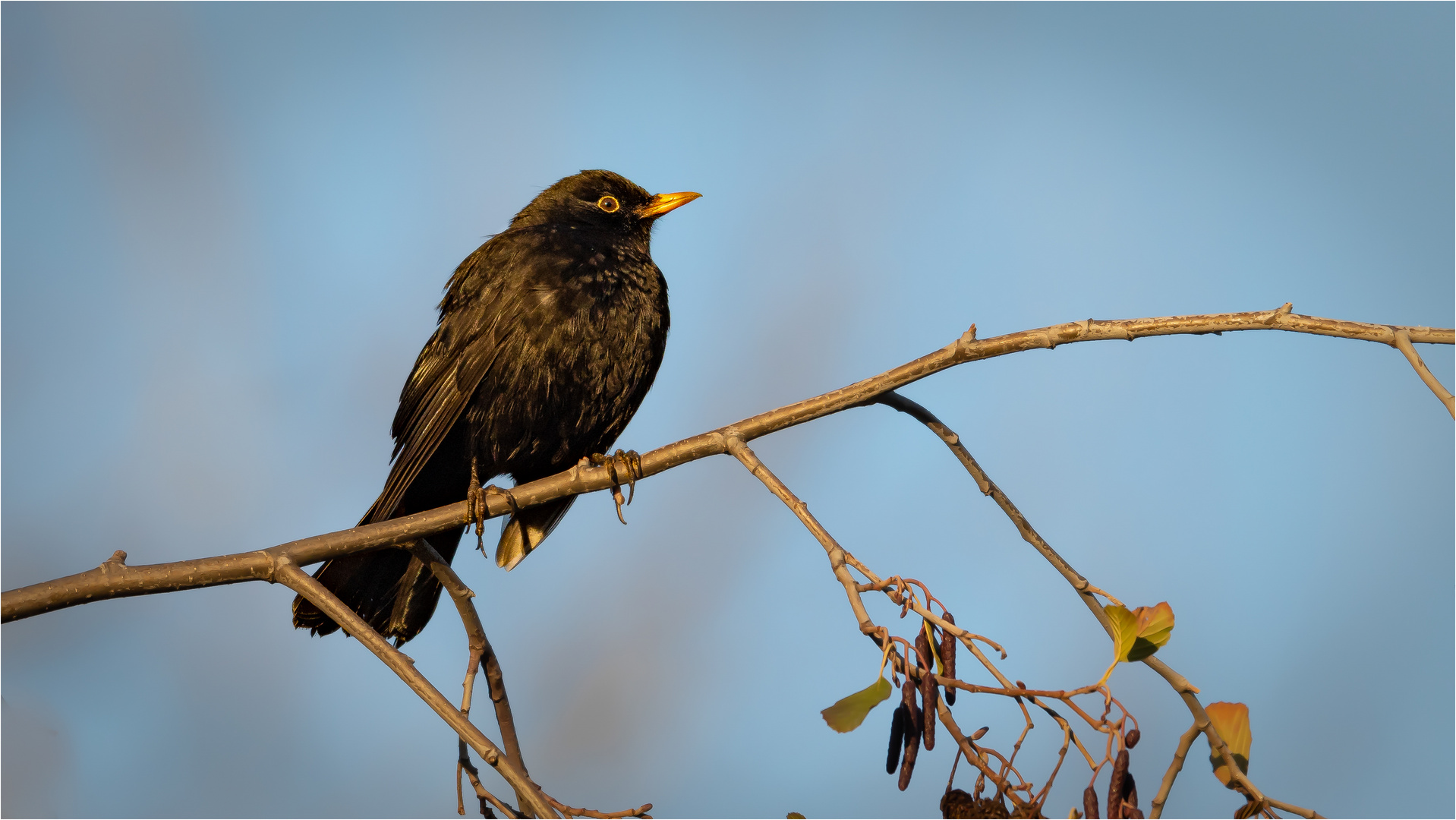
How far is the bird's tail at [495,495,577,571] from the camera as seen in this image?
14.0ft

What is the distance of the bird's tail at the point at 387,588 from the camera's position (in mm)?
3945

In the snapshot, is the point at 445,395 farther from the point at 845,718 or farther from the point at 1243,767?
the point at 1243,767

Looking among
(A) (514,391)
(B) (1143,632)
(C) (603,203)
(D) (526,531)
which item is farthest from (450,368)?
(B) (1143,632)

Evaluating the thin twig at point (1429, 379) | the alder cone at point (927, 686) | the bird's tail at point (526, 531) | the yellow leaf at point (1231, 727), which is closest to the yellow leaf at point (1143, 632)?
the yellow leaf at point (1231, 727)

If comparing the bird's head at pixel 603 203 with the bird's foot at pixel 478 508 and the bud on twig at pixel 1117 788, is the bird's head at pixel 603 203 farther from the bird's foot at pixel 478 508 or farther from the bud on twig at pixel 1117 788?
the bud on twig at pixel 1117 788

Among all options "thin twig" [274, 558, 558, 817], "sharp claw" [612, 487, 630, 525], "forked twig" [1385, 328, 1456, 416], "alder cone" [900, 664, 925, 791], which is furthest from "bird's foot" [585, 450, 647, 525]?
"forked twig" [1385, 328, 1456, 416]

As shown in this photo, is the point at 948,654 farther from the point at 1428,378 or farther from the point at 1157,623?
the point at 1428,378

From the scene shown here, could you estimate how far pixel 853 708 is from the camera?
2047 millimetres

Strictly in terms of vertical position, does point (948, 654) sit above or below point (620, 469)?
below

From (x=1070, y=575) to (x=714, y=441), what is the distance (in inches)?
37.4

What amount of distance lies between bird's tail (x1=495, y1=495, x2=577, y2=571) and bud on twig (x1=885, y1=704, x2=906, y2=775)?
236 centimetres

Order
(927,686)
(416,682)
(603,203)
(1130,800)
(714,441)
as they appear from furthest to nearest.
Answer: (603,203)
(714,441)
(416,682)
(1130,800)
(927,686)

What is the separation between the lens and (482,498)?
3.71m

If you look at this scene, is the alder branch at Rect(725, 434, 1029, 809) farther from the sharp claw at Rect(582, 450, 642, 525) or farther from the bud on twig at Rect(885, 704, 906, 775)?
the sharp claw at Rect(582, 450, 642, 525)
